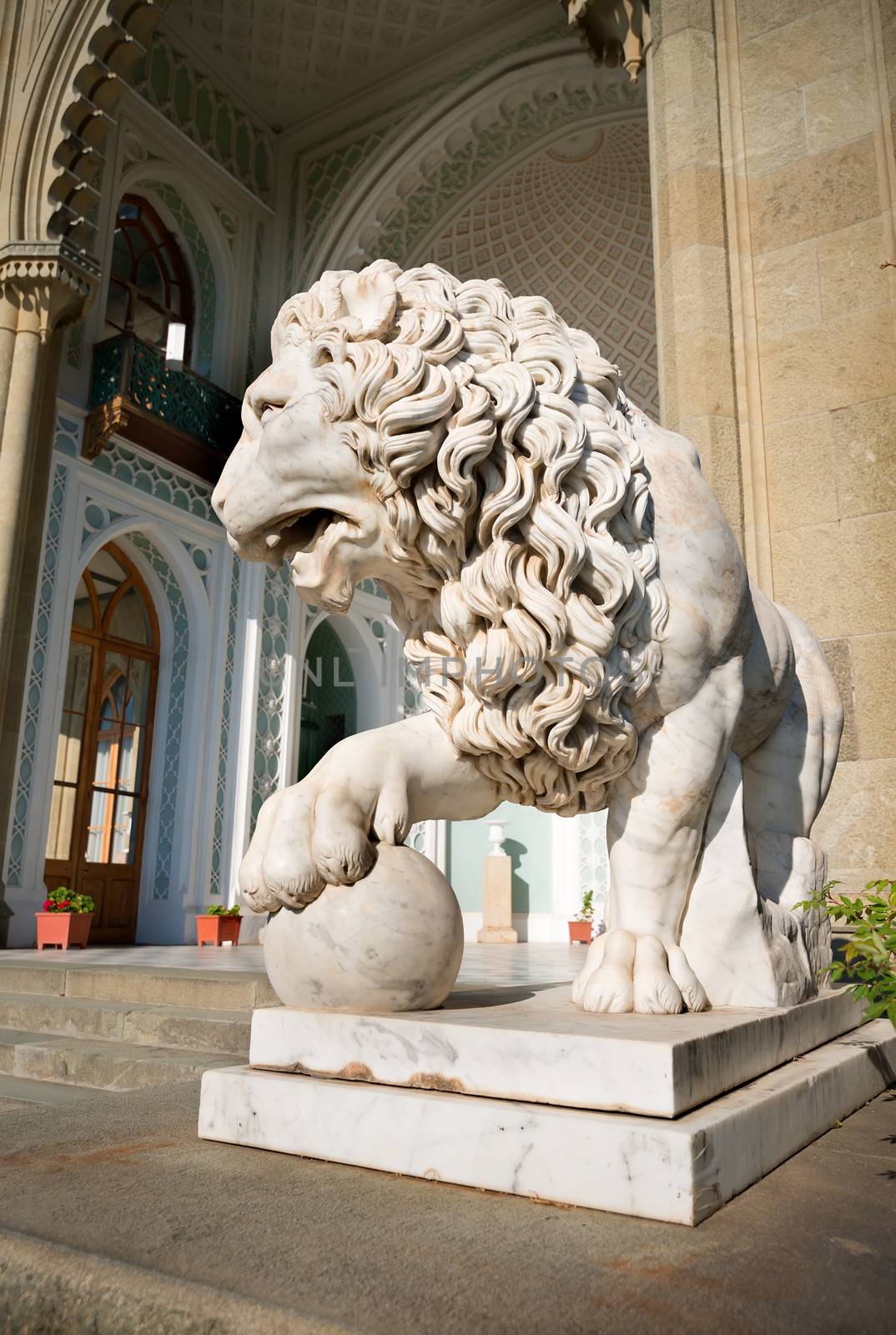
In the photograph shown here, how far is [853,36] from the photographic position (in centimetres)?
308

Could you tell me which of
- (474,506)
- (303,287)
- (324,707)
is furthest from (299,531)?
(324,707)

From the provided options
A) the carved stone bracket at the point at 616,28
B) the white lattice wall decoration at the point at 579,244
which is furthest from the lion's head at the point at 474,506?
the white lattice wall decoration at the point at 579,244

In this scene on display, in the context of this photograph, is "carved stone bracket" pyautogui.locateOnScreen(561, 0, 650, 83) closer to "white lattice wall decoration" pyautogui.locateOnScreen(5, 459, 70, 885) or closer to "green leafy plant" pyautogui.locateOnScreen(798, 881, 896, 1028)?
"green leafy plant" pyautogui.locateOnScreen(798, 881, 896, 1028)

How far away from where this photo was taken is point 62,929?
671 centimetres

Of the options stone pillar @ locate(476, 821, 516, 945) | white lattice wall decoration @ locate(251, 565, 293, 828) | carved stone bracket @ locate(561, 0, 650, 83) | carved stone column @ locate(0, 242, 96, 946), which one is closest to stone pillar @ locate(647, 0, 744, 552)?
carved stone bracket @ locate(561, 0, 650, 83)

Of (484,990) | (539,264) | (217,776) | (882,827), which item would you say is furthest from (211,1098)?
(539,264)

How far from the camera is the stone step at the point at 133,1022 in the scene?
8.35ft

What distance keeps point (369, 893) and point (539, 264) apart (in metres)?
11.5

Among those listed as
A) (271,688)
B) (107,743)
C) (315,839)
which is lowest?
(315,839)

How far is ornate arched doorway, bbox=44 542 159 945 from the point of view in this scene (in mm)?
8734

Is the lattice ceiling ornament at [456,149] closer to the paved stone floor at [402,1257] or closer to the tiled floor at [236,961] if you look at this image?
the tiled floor at [236,961]

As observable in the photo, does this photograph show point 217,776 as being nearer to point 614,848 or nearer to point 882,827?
point 882,827

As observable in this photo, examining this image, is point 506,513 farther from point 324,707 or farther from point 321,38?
point 324,707

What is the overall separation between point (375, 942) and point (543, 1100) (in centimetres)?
27
